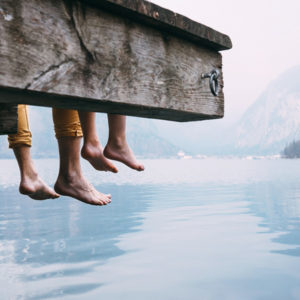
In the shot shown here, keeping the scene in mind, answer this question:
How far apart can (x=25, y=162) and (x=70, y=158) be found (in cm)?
58

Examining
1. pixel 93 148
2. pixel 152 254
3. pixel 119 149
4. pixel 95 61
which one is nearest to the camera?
pixel 95 61

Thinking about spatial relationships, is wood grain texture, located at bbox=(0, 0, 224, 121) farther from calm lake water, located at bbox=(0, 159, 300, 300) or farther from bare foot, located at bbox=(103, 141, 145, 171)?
calm lake water, located at bbox=(0, 159, 300, 300)

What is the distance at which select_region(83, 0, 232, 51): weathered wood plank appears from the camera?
1470mm

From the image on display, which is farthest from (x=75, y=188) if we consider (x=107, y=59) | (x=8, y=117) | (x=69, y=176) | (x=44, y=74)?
(x=44, y=74)

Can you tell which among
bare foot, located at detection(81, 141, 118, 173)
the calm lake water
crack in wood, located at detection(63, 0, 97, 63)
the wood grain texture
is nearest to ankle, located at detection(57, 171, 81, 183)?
bare foot, located at detection(81, 141, 118, 173)

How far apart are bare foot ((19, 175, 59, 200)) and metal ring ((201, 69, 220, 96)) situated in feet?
6.32

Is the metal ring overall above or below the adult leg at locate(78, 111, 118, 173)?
above

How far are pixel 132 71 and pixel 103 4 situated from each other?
255 millimetres

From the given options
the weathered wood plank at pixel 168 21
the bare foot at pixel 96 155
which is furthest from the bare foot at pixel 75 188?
the weathered wood plank at pixel 168 21

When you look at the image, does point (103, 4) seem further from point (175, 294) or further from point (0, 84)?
point (175, 294)

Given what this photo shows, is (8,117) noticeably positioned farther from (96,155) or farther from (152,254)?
(152,254)

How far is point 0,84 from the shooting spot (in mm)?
1229

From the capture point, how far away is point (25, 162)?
347 cm

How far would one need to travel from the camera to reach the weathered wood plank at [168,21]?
1.47 metres
